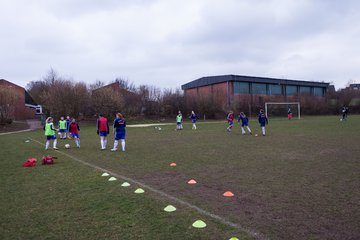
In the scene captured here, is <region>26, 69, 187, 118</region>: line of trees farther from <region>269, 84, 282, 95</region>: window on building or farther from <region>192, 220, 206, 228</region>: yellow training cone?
<region>192, 220, 206, 228</region>: yellow training cone

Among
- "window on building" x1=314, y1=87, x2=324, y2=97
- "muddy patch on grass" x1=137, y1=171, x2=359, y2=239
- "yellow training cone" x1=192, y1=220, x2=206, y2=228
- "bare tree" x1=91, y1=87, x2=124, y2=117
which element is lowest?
"muddy patch on grass" x1=137, y1=171, x2=359, y2=239

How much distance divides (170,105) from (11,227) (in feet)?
163

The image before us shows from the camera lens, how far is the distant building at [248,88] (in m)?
59.1

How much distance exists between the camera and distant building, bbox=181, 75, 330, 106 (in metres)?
59.1

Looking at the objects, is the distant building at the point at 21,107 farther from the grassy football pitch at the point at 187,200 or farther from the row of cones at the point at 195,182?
the row of cones at the point at 195,182

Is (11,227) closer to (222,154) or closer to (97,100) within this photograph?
(222,154)

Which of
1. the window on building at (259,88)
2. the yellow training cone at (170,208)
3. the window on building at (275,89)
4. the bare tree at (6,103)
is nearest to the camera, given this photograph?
the yellow training cone at (170,208)

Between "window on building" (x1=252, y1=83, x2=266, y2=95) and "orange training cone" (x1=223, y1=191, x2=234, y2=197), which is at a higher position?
"window on building" (x1=252, y1=83, x2=266, y2=95)

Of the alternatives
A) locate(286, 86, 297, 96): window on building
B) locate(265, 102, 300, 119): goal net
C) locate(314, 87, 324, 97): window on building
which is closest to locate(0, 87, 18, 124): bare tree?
locate(265, 102, 300, 119): goal net

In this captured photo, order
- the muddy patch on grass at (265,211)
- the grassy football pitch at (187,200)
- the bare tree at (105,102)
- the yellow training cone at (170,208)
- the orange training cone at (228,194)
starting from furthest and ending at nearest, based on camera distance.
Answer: the bare tree at (105,102) < the orange training cone at (228,194) < the yellow training cone at (170,208) < the grassy football pitch at (187,200) < the muddy patch on grass at (265,211)

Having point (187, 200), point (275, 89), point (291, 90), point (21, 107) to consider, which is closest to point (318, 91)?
point (291, 90)

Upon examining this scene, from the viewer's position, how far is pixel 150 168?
368 inches

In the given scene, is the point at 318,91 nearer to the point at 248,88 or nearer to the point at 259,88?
the point at 259,88

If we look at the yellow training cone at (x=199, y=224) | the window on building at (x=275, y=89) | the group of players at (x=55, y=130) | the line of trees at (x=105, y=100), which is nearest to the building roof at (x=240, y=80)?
the window on building at (x=275, y=89)
